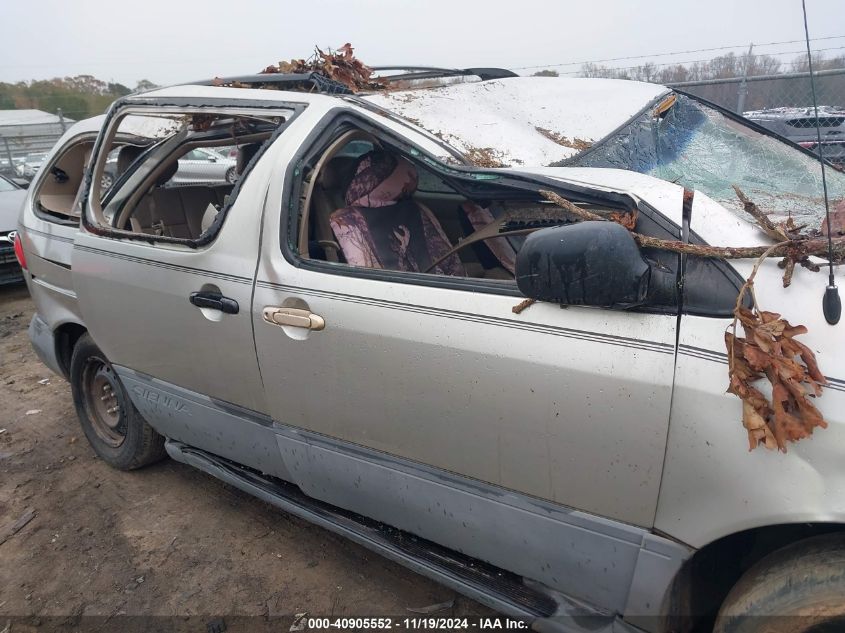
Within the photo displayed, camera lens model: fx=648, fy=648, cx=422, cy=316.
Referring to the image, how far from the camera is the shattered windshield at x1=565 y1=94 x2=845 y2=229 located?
231 centimetres

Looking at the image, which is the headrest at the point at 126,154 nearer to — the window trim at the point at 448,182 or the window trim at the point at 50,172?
the window trim at the point at 50,172

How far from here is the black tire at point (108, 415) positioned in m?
3.41

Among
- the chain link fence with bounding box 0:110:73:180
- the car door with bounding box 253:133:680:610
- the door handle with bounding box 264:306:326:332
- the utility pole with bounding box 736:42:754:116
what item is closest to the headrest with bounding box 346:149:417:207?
the car door with bounding box 253:133:680:610

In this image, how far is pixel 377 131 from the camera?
2254 millimetres

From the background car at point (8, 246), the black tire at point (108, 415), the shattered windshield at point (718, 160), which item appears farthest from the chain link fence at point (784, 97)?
the background car at point (8, 246)

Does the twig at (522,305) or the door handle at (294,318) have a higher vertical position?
the twig at (522,305)

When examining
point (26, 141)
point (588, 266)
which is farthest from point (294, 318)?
point (26, 141)

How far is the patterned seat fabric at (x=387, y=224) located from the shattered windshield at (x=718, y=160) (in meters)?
0.69

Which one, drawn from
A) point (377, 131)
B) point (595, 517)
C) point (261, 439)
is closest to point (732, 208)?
point (595, 517)

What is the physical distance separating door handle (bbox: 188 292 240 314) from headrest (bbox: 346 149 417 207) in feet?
2.07

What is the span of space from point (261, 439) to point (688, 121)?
235cm

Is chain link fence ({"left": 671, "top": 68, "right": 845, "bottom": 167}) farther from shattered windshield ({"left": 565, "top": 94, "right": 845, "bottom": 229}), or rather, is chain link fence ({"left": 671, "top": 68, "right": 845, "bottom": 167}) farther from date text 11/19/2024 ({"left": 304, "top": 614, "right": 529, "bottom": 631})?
date text 11/19/2024 ({"left": 304, "top": 614, "right": 529, "bottom": 631})

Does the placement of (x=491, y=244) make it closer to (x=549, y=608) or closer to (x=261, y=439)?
(x=261, y=439)

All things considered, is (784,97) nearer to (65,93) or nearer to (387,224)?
(387,224)
